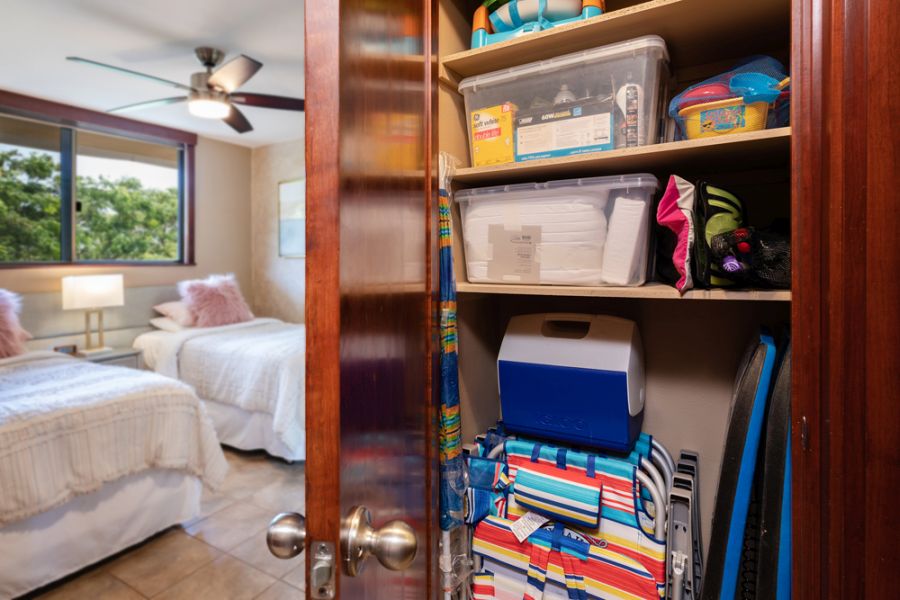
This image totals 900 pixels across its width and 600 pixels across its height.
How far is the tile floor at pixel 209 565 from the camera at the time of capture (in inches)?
79.1

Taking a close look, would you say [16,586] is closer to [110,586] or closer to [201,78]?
[110,586]

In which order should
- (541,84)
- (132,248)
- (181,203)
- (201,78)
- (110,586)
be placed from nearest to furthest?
1. (541,84)
2. (110,586)
3. (201,78)
4. (132,248)
5. (181,203)

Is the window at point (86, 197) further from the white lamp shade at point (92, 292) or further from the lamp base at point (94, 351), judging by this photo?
the lamp base at point (94, 351)

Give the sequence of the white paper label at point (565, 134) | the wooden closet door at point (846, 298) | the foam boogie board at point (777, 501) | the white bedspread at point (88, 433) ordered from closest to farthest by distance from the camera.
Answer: the wooden closet door at point (846, 298) < the foam boogie board at point (777, 501) < the white paper label at point (565, 134) < the white bedspread at point (88, 433)

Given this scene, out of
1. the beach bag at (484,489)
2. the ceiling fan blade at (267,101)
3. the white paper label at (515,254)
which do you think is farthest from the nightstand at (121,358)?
the white paper label at (515,254)

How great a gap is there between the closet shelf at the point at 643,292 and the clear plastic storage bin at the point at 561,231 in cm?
2

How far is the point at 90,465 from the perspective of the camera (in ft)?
6.61

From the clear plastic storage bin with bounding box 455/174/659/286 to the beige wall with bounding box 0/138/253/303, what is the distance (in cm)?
424

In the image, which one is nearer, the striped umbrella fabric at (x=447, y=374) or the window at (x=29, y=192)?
the striped umbrella fabric at (x=447, y=374)

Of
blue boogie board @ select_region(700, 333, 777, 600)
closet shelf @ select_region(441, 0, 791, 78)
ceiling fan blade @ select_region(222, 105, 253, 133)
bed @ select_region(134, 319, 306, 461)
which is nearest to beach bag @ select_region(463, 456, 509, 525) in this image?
blue boogie board @ select_region(700, 333, 777, 600)

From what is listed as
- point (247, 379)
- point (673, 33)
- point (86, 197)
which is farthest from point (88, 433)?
point (86, 197)

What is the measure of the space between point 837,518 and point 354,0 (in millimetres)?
1037

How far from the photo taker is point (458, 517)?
118 centimetres

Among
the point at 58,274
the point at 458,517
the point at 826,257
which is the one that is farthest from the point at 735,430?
the point at 58,274
